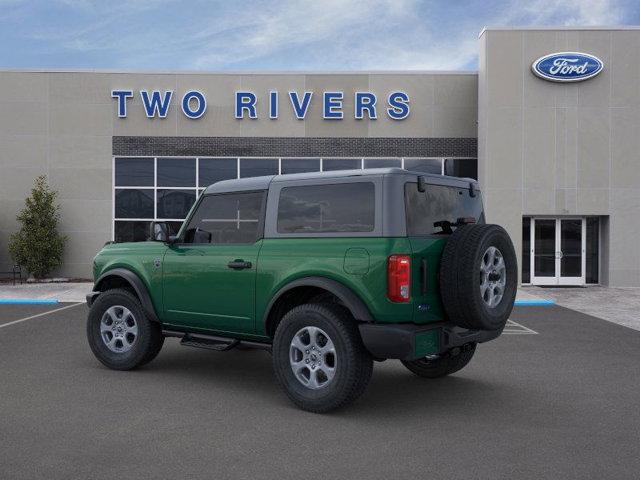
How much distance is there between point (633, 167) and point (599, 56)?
3.42 metres

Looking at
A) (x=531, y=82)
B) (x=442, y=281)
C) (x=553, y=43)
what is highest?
(x=553, y=43)

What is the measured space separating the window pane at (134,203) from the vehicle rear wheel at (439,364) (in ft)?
47.8

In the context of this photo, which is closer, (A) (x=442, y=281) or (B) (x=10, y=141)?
(A) (x=442, y=281)

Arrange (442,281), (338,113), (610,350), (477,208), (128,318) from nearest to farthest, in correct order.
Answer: (442,281) → (477,208) → (128,318) → (610,350) → (338,113)

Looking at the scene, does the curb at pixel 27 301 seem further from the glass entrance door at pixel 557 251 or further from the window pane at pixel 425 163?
the glass entrance door at pixel 557 251

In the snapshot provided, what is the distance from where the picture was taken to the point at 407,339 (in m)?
4.59

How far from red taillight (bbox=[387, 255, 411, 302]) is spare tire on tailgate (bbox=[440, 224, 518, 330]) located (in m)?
0.38

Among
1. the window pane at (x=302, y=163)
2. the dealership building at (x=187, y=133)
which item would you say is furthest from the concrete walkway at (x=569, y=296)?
the window pane at (x=302, y=163)

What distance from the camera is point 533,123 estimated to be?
17.6 metres

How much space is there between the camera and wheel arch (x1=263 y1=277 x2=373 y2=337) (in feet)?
15.6

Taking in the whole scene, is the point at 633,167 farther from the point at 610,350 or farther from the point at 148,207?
the point at 148,207

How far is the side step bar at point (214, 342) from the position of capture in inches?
222

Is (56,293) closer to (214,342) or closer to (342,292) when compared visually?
(214,342)

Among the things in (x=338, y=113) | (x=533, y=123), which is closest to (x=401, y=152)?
(x=338, y=113)
